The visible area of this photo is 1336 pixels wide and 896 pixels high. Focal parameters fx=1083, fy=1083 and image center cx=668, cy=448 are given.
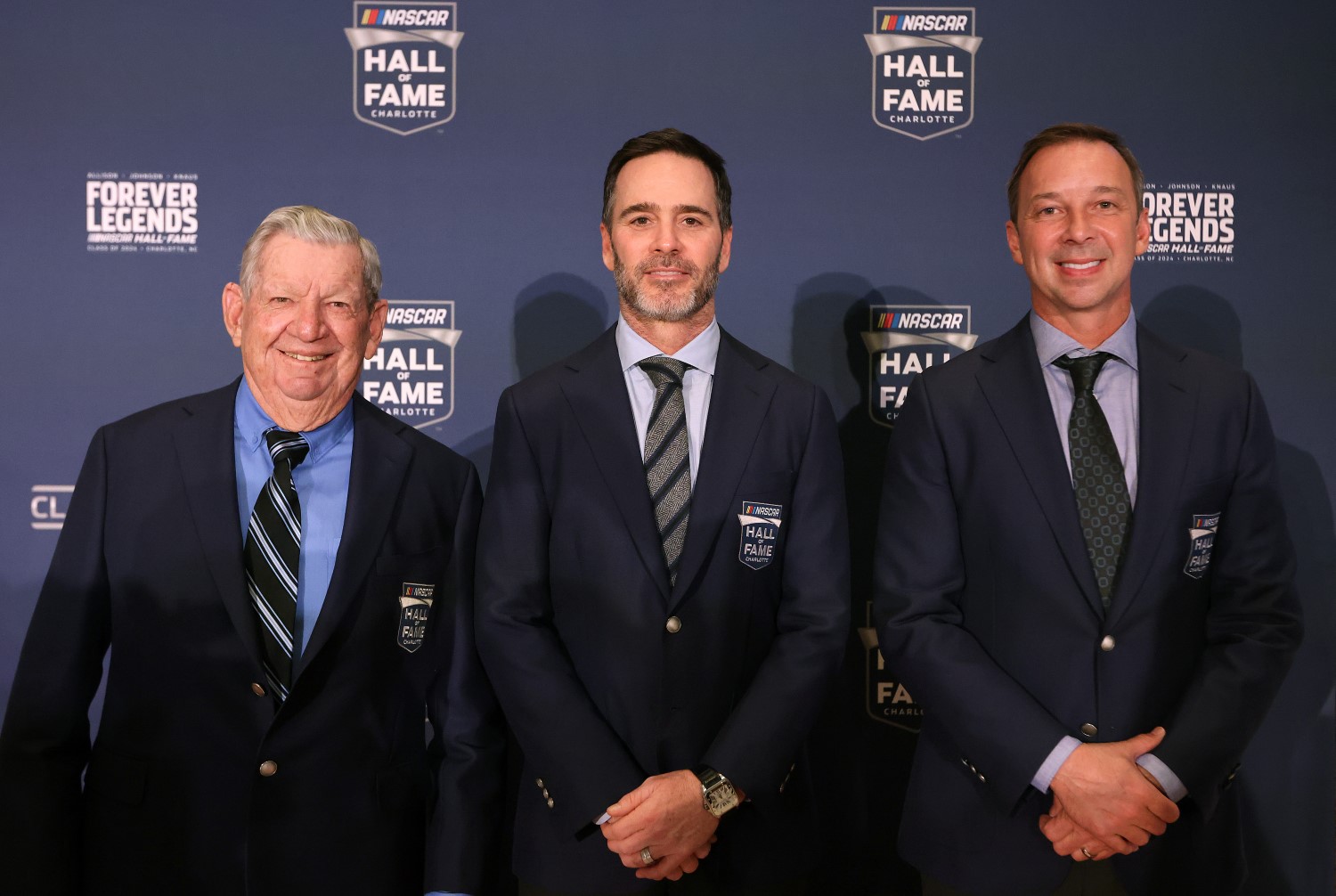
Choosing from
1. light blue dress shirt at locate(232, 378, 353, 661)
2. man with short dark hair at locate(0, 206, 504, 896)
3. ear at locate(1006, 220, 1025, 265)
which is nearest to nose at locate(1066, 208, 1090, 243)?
ear at locate(1006, 220, 1025, 265)

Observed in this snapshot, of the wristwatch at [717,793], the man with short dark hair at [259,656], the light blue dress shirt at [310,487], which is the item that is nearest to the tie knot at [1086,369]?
the wristwatch at [717,793]

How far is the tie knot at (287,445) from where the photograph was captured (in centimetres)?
199

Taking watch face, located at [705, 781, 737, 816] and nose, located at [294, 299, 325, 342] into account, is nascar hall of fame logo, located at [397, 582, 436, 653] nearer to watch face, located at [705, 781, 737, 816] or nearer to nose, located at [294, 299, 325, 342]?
nose, located at [294, 299, 325, 342]

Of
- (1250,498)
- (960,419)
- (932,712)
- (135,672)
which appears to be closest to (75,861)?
(135,672)

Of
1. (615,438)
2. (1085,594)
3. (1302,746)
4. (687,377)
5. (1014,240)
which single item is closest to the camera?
(1085,594)

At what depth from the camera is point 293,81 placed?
3.04 metres

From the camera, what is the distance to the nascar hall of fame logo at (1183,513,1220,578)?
79.6 inches

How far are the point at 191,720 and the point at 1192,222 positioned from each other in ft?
9.32

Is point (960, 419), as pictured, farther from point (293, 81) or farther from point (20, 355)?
point (20, 355)

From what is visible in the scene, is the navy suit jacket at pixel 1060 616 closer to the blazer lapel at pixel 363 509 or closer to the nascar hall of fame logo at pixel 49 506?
the blazer lapel at pixel 363 509

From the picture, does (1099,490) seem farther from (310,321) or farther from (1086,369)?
(310,321)

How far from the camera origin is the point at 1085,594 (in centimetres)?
199

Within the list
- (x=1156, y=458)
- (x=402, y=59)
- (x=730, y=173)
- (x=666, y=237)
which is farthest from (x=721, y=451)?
(x=402, y=59)

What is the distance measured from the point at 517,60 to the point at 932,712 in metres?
Result: 2.10
